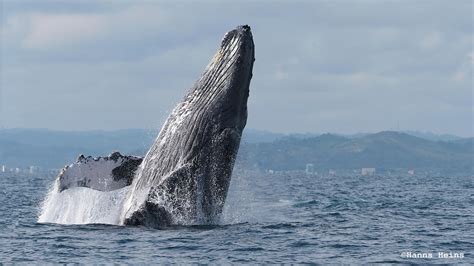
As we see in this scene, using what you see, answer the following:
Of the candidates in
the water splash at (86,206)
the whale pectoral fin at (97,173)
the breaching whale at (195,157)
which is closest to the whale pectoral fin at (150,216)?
the breaching whale at (195,157)

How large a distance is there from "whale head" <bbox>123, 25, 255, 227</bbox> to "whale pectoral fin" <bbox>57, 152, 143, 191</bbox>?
529mm

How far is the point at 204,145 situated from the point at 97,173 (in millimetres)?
2338

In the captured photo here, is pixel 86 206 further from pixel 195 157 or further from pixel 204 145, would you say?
pixel 204 145

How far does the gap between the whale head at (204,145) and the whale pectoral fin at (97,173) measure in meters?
0.53

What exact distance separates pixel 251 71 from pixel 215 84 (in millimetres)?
717

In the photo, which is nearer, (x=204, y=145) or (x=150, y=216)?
(x=204, y=145)

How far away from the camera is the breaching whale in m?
18.3

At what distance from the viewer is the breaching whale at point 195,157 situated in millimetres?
18266

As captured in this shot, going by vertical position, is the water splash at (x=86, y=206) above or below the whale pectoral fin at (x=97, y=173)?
below

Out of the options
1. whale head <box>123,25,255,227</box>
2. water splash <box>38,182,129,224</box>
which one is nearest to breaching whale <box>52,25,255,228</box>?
whale head <box>123,25,255,227</box>

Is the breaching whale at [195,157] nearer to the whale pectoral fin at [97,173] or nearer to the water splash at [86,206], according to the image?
the whale pectoral fin at [97,173]

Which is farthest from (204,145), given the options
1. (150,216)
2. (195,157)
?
(150,216)

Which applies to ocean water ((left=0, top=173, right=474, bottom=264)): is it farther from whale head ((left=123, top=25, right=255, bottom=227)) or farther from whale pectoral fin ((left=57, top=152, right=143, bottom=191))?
whale pectoral fin ((left=57, top=152, right=143, bottom=191))

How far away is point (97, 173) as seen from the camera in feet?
63.3
